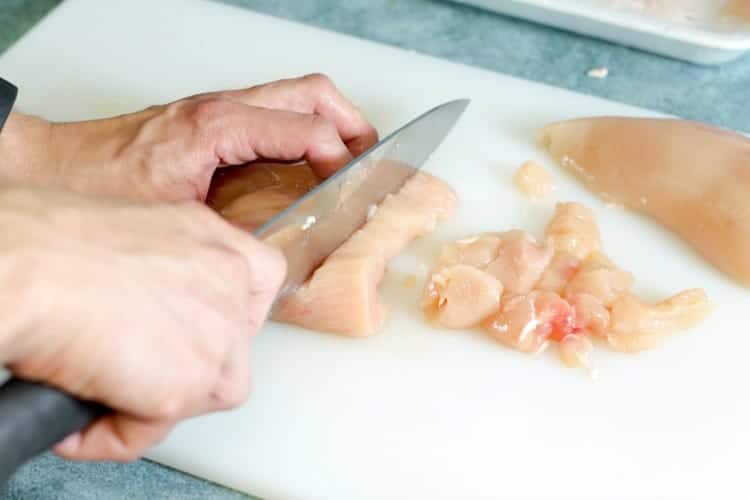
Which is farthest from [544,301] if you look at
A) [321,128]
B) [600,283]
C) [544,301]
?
[321,128]

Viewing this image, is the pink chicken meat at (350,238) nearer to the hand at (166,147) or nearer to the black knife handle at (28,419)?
the hand at (166,147)

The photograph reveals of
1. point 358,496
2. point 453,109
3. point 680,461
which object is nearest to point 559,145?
point 453,109

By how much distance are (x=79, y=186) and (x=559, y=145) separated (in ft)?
2.86

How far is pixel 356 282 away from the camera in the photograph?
1.46 meters

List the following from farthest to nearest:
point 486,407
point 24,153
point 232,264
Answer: point 24,153 < point 486,407 < point 232,264

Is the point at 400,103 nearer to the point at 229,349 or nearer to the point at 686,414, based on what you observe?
the point at 686,414

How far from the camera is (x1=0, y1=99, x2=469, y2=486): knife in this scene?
935 mm

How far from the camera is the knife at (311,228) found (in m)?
0.93

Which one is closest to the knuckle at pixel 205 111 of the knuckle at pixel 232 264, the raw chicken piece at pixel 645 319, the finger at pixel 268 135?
the finger at pixel 268 135

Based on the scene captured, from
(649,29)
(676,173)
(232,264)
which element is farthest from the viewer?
(649,29)

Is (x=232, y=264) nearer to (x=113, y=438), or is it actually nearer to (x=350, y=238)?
(x=113, y=438)

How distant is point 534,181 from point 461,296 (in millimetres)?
348

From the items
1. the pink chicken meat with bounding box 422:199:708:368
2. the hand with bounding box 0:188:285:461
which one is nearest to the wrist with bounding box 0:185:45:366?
the hand with bounding box 0:188:285:461

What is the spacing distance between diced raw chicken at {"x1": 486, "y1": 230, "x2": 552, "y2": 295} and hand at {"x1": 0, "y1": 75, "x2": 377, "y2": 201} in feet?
1.00
